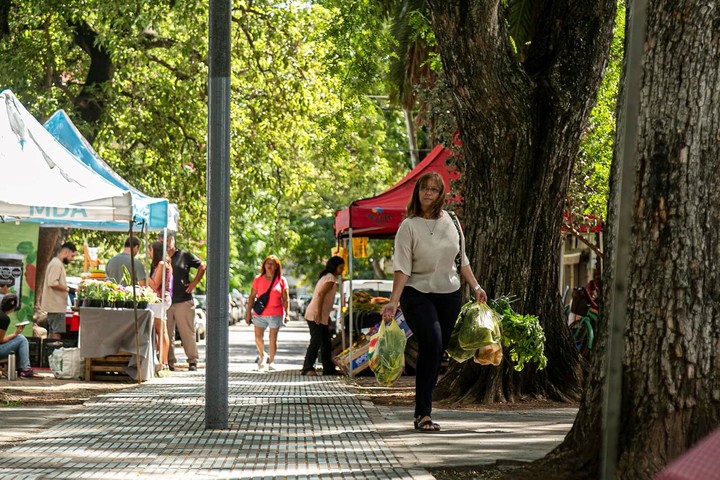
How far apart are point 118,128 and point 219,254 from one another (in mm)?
18037

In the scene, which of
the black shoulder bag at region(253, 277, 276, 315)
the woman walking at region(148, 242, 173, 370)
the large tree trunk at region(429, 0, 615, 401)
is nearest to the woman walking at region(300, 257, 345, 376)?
the black shoulder bag at region(253, 277, 276, 315)

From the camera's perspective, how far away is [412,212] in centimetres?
1022

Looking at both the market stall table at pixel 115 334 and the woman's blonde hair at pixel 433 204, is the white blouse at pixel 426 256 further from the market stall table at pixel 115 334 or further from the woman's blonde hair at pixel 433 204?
the market stall table at pixel 115 334

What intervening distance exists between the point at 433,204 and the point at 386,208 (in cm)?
903

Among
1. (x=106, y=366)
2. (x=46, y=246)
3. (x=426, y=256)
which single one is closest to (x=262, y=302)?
(x=106, y=366)

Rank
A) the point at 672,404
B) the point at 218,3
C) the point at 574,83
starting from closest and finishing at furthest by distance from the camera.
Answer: the point at 672,404, the point at 218,3, the point at 574,83

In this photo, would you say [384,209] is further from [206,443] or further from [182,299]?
[206,443]

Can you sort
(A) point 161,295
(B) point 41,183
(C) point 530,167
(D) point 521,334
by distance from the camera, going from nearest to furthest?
(D) point 521,334
(C) point 530,167
(B) point 41,183
(A) point 161,295

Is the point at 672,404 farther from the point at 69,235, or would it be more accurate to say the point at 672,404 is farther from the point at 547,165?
the point at 69,235

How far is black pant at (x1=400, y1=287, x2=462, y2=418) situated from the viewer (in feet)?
31.9

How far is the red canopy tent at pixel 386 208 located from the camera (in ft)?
62.5

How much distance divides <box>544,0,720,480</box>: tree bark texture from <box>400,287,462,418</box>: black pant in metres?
3.41

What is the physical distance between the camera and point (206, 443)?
9211 mm

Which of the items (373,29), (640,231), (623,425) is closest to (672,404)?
(623,425)
